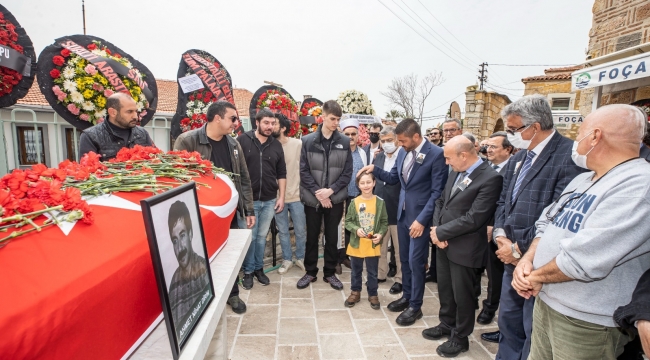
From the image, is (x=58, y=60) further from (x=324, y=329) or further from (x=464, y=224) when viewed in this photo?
(x=464, y=224)

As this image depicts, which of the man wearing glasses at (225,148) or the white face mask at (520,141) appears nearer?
the white face mask at (520,141)

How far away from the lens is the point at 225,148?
355 cm

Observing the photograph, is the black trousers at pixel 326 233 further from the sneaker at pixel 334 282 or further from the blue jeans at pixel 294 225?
the blue jeans at pixel 294 225

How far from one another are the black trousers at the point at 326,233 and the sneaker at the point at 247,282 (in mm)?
762

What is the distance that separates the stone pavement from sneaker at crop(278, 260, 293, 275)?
0.46m

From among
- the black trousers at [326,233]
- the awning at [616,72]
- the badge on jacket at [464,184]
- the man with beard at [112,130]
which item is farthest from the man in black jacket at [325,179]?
the awning at [616,72]

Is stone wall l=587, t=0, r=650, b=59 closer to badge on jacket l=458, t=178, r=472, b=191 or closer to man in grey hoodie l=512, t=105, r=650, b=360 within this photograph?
badge on jacket l=458, t=178, r=472, b=191

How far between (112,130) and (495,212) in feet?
11.7

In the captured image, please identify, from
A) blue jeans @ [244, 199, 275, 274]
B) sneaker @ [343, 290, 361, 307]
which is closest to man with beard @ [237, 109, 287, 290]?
blue jeans @ [244, 199, 275, 274]

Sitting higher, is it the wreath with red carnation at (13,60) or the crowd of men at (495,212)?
the wreath with red carnation at (13,60)

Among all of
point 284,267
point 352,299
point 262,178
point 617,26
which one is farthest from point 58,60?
point 617,26

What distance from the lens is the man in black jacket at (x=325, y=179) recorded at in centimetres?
419

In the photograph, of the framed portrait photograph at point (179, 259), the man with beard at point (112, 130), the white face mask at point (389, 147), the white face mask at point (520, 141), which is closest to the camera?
the framed portrait photograph at point (179, 259)

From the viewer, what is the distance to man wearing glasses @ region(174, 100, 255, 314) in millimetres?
3309
